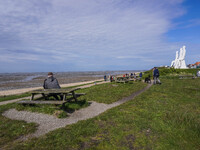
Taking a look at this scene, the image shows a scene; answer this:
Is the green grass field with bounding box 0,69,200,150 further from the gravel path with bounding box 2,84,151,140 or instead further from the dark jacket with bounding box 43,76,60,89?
the dark jacket with bounding box 43,76,60,89

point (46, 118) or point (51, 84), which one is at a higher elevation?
point (51, 84)

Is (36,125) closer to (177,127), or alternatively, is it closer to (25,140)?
(25,140)

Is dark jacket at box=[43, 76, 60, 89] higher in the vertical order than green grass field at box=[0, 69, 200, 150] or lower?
higher

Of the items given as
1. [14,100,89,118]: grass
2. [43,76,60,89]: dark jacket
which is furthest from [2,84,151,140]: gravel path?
[43,76,60,89]: dark jacket

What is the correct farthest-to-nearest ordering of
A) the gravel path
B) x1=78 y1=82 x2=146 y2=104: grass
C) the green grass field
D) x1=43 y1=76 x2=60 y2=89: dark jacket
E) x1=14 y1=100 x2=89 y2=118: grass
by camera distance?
1. x1=78 y1=82 x2=146 y2=104: grass
2. x1=43 y1=76 x2=60 y2=89: dark jacket
3. x1=14 y1=100 x2=89 y2=118: grass
4. the gravel path
5. the green grass field

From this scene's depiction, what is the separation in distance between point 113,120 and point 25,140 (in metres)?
3.14

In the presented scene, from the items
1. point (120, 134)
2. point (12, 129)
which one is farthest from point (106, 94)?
point (12, 129)

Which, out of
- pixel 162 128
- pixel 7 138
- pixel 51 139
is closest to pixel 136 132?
pixel 162 128

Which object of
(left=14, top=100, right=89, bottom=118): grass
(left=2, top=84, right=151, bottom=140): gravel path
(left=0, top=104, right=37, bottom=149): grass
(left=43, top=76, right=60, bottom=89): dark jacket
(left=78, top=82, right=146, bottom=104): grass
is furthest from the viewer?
(left=78, top=82, right=146, bottom=104): grass

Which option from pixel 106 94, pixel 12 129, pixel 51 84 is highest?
pixel 51 84

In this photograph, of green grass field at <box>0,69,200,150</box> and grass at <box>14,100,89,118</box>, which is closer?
green grass field at <box>0,69,200,150</box>

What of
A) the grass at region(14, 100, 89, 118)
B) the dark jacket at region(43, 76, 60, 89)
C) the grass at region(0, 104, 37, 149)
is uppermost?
the dark jacket at region(43, 76, 60, 89)

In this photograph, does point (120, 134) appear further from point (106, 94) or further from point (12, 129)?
point (106, 94)

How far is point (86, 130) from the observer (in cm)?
471
